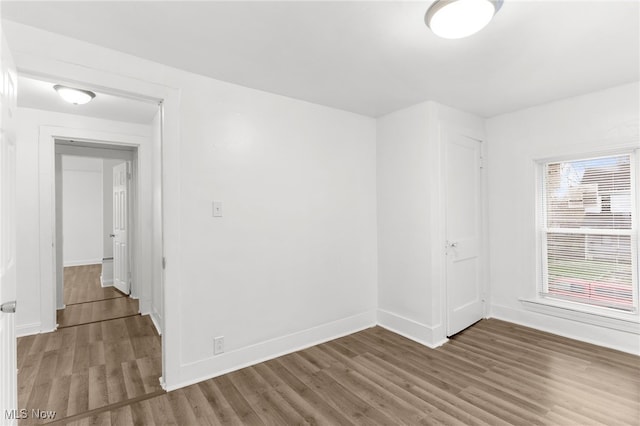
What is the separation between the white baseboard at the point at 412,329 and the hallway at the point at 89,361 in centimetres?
234

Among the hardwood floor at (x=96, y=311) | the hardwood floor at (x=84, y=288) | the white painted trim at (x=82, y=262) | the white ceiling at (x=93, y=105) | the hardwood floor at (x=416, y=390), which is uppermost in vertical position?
the white ceiling at (x=93, y=105)

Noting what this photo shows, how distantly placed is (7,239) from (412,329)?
325 cm

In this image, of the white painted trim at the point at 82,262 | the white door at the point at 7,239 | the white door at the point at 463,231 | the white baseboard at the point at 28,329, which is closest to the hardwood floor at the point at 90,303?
the white baseboard at the point at 28,329

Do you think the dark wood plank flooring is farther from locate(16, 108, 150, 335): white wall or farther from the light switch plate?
the light switch plate

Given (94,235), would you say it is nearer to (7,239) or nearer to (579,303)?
(7,239)

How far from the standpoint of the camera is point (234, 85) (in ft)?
8.95

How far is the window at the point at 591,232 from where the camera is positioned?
2.97 m

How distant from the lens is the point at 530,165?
138 inches

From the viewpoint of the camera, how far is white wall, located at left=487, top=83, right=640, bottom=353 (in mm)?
2938

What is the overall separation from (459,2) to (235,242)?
7.40ft

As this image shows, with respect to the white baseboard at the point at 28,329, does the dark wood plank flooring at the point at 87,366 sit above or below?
below

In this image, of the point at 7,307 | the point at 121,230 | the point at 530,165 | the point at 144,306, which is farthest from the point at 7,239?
the point at 530,165

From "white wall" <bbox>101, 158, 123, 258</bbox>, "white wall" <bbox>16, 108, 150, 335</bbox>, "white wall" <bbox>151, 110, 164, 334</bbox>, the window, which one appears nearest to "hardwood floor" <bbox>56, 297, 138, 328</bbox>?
"white wall" <bbox>16, 108, 150, 335</bbox>

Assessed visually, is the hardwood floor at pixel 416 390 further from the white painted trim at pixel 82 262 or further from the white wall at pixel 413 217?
the white painted trim at pixel 82 262
